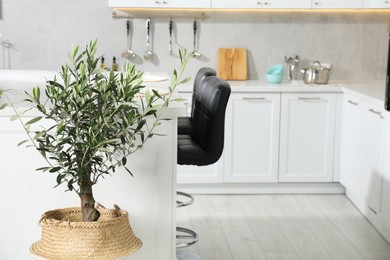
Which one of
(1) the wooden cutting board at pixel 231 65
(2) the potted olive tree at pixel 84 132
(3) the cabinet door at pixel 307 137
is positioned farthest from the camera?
(1) the wooden cutting board at pixel 231 65

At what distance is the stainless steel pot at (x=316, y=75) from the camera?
6.00m

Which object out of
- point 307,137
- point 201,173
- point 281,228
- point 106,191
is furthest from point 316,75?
point 106,191

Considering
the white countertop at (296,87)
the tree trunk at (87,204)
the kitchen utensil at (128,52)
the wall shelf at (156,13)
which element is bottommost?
the tree trunk at (87,204)

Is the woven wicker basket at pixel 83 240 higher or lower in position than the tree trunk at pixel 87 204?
lower

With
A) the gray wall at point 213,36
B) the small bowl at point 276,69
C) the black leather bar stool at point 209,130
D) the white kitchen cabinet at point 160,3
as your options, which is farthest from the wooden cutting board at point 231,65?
the black leather bar stool at point 209,130

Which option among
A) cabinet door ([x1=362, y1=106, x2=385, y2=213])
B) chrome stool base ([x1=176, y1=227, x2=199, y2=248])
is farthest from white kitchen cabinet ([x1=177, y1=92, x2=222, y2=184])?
cabinet door ([x1=362, y1=106, x2=385, y2=213])

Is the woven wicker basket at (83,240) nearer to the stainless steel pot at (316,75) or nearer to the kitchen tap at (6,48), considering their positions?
the stainless steel pot at (316,75)

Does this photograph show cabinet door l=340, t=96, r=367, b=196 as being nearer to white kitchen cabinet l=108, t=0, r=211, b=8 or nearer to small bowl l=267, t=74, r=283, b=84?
small bowl l=267, t=74, r=283, b=84

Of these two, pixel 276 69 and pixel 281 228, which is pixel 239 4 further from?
pixel 281 228

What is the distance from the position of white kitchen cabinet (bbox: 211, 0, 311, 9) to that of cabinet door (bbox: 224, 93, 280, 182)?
72cm

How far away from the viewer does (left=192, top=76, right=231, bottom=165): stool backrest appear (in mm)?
4000

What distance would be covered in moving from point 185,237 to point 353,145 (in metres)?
1.56

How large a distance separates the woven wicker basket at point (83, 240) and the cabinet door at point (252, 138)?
3230 mm

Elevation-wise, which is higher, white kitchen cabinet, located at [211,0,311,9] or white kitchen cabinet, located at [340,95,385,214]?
white kitchen cabinet, located at [211,0,311,9]
